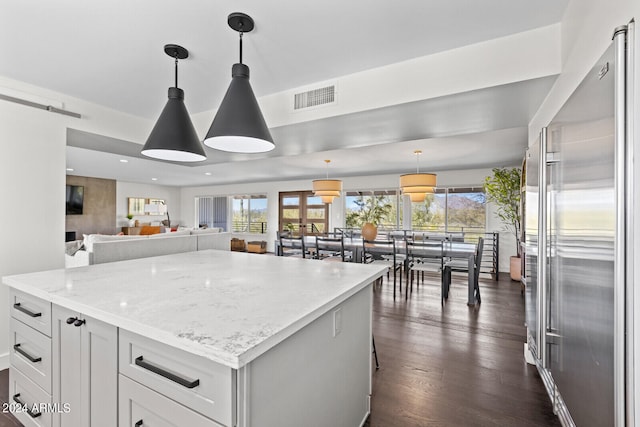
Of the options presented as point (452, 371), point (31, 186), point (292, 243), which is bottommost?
point (452, 371)

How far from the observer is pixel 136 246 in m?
2.75

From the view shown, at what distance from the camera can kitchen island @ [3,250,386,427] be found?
2.89 ft

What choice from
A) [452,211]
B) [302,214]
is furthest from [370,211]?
[302,214]

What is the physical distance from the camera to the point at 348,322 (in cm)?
152

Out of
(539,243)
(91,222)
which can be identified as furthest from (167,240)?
(91,222)

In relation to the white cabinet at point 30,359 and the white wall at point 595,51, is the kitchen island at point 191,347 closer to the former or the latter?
the white cabinet at point 30,359

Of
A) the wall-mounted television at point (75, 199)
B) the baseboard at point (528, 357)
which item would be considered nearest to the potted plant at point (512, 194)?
the baseboard at point (528, 357)

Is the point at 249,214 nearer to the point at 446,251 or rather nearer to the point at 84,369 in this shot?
the point at 446,251

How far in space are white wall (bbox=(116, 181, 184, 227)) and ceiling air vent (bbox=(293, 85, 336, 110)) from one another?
9.44 m

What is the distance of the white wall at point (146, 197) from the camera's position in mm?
9695

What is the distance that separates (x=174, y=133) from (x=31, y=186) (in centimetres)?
161

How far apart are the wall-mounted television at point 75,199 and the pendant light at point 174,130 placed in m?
8.58

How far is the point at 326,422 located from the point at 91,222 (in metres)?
10.3

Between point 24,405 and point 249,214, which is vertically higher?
point 249,214
